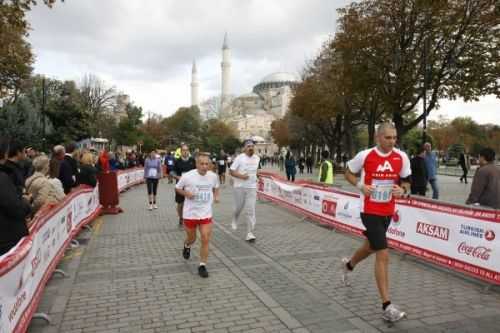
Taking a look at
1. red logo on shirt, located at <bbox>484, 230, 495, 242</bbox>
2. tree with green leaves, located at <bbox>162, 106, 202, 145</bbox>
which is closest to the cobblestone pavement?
red logo on shirt, located at <bbox>484, 230, 495, 242</bbox>

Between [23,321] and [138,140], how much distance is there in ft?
155

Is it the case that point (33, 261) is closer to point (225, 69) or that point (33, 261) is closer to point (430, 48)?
point (430, 48)

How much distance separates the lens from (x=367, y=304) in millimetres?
4969

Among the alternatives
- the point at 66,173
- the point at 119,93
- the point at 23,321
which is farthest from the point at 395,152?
the point at 119,93

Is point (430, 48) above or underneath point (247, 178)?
above

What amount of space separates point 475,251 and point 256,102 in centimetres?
16944

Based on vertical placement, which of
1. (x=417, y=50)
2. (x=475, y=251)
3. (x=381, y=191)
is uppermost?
(x=417, y=50)

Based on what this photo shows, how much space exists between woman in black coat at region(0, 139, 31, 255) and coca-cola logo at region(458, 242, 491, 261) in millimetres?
5431

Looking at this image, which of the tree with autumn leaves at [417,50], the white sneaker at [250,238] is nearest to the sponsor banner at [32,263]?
the white sneaker at [250,238]

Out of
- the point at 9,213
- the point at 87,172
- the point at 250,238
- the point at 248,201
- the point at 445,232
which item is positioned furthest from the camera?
the point at 87,172

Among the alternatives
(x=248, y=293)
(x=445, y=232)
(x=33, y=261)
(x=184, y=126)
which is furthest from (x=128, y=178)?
(x=184, y=126)

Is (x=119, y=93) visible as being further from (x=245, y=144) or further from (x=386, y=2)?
(x=245, y=144)

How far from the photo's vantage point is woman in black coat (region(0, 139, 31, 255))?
12.5 feet

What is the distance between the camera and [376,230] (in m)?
4.61
